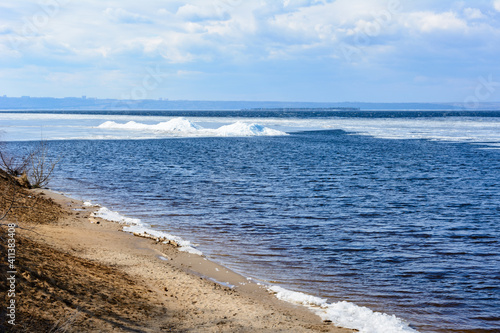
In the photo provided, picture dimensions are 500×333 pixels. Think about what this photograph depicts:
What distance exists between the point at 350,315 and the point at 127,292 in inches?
140

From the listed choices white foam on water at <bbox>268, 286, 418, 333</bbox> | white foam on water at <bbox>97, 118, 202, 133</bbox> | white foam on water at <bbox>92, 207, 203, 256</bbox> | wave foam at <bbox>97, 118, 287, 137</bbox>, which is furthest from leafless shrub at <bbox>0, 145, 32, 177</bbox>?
white foam on water at <bbox>97, 118, 202, 133</bbox>

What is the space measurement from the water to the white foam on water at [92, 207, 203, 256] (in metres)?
0.50

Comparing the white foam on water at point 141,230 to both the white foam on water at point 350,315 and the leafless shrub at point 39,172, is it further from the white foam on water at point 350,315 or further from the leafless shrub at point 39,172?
the leafless shrub at point 39,172

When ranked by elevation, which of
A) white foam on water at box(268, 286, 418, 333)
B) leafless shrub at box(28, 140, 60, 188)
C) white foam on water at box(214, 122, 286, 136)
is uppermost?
Answer: white foam on water at box(214, 122, 286, 136)

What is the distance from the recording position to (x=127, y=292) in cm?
712

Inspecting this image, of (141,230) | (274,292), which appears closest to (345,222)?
(141,230)

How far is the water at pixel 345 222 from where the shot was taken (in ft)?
28.8

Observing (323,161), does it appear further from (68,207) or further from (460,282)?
(460,282)

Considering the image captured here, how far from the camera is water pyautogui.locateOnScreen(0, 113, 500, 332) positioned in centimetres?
877

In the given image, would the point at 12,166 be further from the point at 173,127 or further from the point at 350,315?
the point at 173,127

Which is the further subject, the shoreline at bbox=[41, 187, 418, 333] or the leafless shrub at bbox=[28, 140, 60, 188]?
the leafless shrub at bbox=[28, 140, 60, 188]

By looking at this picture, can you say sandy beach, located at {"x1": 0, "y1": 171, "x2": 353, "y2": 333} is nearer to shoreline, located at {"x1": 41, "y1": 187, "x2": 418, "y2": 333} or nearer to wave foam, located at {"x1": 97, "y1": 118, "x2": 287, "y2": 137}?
shoreline, located at {"x1": 41, "y1": 187, "x2": 418, "y2": 333}

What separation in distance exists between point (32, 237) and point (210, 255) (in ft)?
12.6

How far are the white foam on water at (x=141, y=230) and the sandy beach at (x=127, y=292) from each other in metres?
0.37
